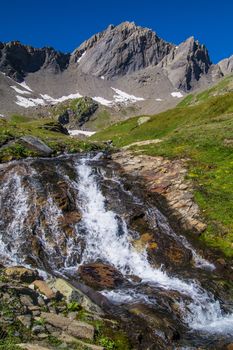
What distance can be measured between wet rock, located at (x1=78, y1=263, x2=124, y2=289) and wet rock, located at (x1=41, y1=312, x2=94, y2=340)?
5650 millimetres

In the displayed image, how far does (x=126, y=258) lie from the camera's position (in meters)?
25.0

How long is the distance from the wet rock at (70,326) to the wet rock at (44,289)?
5.23 ft

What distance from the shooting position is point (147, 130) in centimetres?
7106

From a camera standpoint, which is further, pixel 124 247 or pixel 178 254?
pixel 124 247

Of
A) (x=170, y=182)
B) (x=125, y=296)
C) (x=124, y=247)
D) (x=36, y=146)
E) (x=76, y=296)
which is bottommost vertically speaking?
(x=125, y=296)

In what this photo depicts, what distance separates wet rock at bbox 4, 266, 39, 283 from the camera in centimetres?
1816

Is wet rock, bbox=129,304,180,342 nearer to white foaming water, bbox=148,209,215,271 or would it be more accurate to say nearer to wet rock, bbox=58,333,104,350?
wet rock, bbox=58,333,104,350

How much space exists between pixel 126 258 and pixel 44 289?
28.2ft

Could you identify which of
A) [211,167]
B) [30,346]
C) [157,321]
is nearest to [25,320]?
[30,346]

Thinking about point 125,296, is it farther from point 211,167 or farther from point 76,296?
point 211,167

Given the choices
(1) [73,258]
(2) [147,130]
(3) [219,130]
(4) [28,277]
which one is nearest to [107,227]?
(1) [73,258]

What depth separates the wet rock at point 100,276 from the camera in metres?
21.2

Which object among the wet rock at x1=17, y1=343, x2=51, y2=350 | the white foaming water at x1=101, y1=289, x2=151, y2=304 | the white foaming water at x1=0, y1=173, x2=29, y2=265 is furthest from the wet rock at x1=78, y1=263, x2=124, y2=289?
the wet rock at x1=17, y1=343, x2=51, y2=350

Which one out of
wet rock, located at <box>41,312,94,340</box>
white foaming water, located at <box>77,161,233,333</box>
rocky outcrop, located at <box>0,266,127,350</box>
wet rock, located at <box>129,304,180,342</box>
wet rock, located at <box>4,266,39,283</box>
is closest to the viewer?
rocky outcrop, located at <box>0,266,127,350</box>
